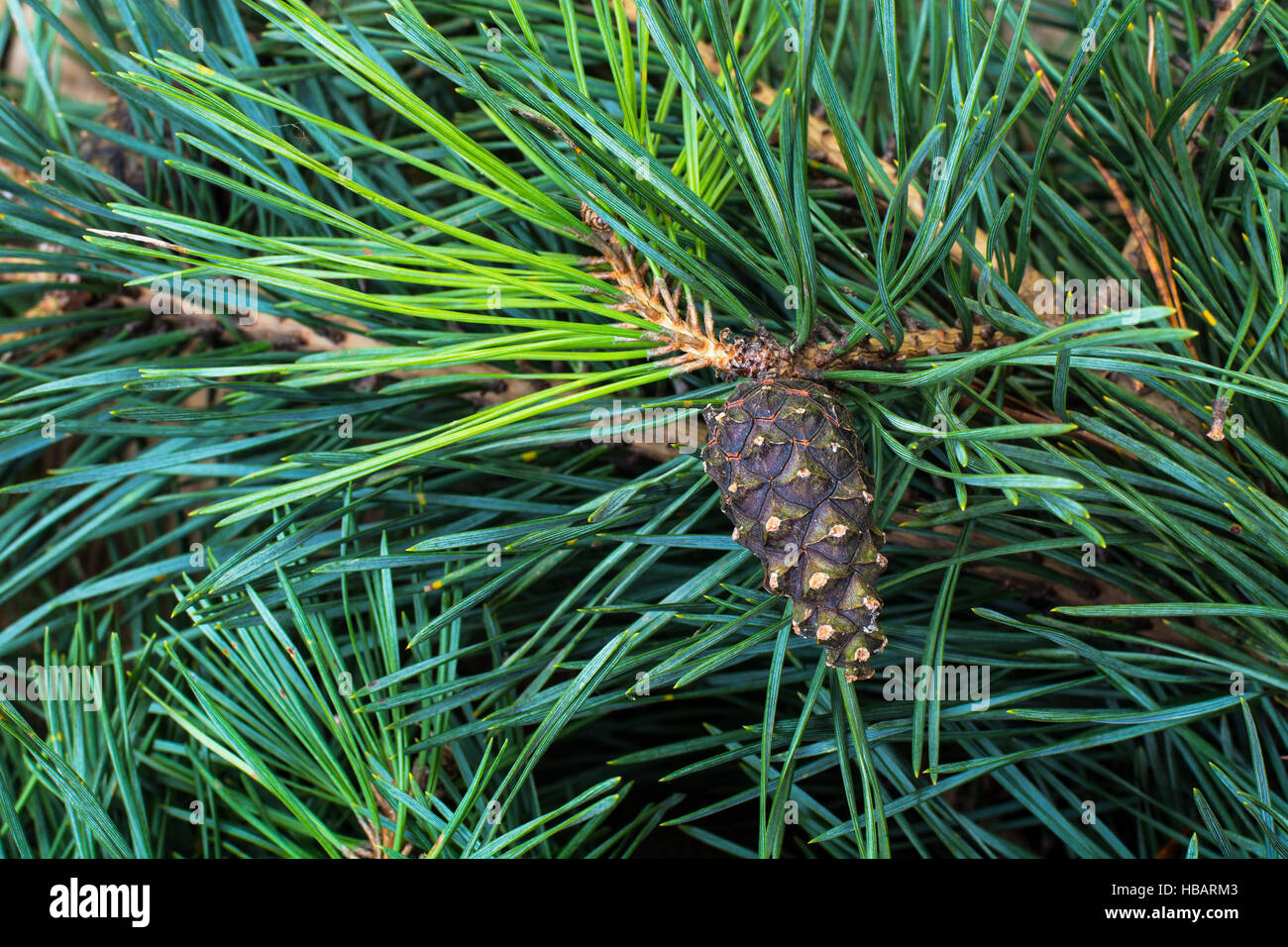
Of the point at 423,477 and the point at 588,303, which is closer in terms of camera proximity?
the point at 588,303

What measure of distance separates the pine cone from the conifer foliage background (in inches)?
0.9

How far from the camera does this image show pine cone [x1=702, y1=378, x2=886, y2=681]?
28cm

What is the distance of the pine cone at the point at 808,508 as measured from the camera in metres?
0.28

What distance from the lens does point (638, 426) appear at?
0.31m

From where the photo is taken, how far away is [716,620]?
31cm

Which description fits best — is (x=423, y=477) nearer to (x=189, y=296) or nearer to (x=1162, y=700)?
(x=189, y=296)

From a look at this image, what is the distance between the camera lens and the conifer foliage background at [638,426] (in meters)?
0.28

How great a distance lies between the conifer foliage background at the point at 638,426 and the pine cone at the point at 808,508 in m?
0.02

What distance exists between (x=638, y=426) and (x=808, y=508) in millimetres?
70

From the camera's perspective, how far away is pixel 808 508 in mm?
276

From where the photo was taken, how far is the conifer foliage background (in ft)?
0.91
